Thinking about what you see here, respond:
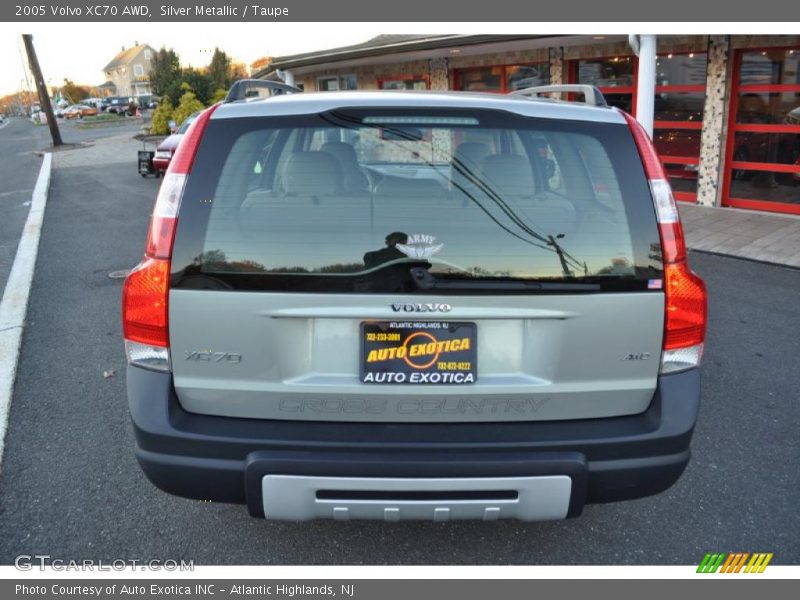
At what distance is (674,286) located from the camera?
7.45 ft

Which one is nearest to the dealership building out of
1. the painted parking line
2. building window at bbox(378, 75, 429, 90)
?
building window at bbox(378, 75, 429, 90)

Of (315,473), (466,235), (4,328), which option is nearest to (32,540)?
(315,473)

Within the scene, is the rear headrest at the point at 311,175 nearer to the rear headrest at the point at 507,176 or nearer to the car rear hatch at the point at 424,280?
the car rear hatch at the point at 424,280

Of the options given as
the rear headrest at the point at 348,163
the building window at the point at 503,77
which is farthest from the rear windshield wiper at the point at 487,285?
the building window at the point at 503,77

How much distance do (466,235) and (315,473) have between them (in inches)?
36.0

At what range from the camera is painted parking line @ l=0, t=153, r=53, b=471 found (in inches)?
168

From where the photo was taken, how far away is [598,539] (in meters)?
2.82

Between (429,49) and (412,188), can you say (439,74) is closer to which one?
(429,49)

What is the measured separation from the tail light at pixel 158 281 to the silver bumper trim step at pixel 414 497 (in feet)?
1.98

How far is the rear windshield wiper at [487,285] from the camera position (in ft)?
7.13

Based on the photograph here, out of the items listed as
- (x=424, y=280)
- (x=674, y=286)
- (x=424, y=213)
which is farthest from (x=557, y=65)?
(x=424, y=280)

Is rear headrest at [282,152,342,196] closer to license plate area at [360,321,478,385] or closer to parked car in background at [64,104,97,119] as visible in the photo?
license plate area at [360,321,478,385]

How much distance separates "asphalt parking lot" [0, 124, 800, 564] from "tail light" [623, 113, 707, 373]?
94 cm

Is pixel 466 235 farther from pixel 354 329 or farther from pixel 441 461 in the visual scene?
pixel 441 461
